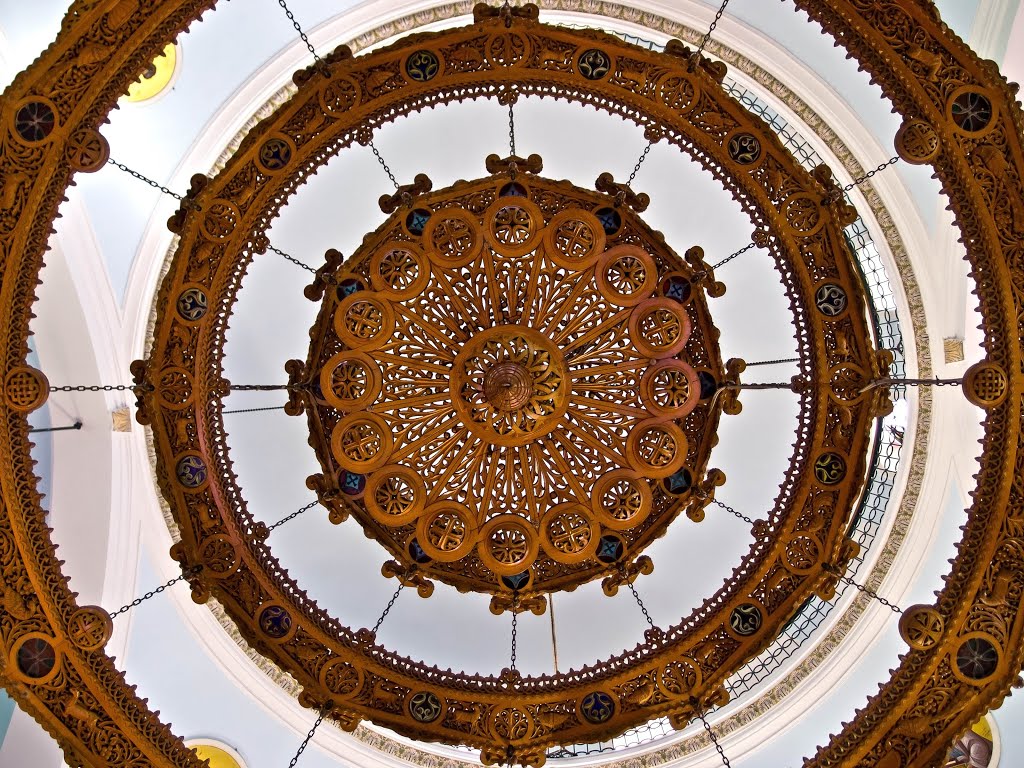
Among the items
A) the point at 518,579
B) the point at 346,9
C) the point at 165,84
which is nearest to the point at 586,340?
the point at 518,579

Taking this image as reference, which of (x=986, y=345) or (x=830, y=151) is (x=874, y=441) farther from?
(x=986, y=345)

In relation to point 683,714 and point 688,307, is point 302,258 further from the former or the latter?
point 683,714

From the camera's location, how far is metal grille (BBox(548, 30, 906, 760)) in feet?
26.1

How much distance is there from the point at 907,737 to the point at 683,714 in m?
1.49

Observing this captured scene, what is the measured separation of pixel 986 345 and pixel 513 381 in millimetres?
3138

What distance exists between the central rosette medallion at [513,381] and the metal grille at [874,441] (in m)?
2.64

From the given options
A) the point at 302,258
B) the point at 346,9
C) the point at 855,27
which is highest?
the point at 346,9

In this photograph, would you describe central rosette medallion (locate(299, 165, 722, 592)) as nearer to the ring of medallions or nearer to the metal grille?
the ring of medallions

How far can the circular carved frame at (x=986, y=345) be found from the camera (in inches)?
186

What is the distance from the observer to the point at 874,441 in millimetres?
8727

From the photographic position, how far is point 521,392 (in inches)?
237

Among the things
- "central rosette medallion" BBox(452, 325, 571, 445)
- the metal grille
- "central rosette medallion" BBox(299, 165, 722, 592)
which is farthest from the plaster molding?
"central rosette medallion" BBox(452, 325, 571, 445)

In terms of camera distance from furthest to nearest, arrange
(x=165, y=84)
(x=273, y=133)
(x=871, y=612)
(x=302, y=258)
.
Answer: (x=302, y=258), (x=871, y=612), (x=165, y=84), (x=273, y=133)

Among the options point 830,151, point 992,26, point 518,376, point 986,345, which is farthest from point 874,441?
point 518,376
